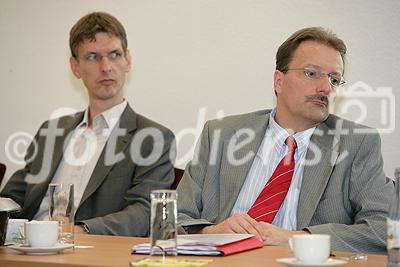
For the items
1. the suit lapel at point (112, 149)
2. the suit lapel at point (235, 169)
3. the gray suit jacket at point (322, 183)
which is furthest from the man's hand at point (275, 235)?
the suit lapel at point (112, 149)

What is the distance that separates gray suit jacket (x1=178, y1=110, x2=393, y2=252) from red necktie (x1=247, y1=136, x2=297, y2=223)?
0.08 meters

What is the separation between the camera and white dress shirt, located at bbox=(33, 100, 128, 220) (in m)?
4.07

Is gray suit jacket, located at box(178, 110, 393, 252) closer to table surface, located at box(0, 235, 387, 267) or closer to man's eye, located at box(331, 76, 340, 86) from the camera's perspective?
man's eye, located at box(331, 76, 340, 86)

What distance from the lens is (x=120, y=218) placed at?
11.8 feet

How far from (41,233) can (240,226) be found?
36.1 inches

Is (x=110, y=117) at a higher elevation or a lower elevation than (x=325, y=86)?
lower

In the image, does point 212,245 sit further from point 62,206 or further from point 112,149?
point 112,149

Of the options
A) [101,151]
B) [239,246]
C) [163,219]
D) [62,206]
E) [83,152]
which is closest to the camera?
[163,219]

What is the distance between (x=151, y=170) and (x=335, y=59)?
113 centimetres

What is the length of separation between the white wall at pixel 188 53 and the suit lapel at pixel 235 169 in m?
0.95

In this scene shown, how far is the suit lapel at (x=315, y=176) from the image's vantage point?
3.04m

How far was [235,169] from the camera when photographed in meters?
3.23

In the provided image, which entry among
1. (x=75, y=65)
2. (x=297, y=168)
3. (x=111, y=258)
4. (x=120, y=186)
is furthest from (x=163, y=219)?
(x=75, y=65)

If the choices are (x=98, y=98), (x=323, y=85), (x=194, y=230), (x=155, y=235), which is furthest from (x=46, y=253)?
(x=98, y=98)
